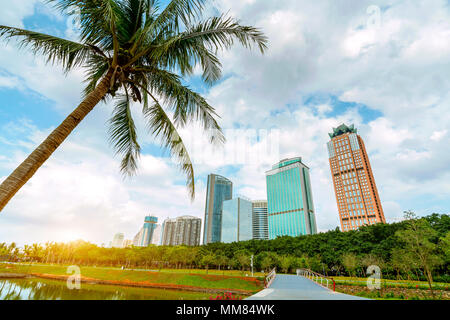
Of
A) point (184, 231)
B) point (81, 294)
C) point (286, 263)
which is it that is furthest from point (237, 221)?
point (81, 294)

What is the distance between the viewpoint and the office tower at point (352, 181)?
101 metres

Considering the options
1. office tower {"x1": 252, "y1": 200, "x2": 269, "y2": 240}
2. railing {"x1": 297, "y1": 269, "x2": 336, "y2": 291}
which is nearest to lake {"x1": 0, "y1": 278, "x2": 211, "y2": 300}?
railing {"x1": 297, "y1": 269, "x2": 336, "y2": 291}

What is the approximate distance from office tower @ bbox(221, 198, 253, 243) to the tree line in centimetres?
7332

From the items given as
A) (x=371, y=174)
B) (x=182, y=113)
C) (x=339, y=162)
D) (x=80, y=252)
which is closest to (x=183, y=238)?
(x=80, y=252)

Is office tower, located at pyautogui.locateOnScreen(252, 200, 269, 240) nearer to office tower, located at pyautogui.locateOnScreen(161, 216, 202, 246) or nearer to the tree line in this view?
office tower, located at pyautogui.locateOnScreen(161, 216, 202, 246)

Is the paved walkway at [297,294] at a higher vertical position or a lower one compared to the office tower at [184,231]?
lower

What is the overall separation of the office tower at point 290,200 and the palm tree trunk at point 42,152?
10652cm

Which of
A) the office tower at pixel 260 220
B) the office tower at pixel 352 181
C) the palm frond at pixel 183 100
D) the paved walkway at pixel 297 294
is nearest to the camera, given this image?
the palm frond at pixel 183 100

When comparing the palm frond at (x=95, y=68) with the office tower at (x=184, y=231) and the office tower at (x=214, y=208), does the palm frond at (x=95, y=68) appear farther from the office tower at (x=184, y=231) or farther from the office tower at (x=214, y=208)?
the office tower at (x=184, y=231)

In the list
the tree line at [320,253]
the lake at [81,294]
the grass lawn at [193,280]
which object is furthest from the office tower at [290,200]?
the lake at [81,294]

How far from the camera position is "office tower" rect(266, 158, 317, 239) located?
10256 centimetres

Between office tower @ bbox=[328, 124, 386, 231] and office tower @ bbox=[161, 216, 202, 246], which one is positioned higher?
office tower @ bbox=[328, 124, 386, 231]
